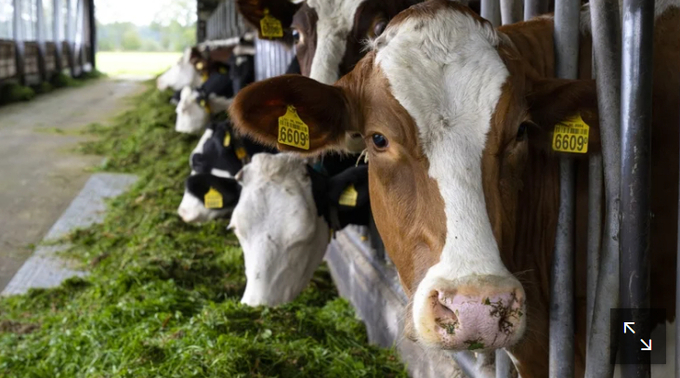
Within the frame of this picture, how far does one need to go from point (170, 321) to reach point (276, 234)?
74cm

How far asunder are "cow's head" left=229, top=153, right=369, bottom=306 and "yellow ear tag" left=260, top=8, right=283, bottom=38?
1.22 m

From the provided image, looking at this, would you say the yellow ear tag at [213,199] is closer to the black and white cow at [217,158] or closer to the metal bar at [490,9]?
the black and white cow at [217,158]

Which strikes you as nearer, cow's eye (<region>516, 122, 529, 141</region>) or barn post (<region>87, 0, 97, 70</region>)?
cow's eye (<region>516, 122, 529, 141</region>)

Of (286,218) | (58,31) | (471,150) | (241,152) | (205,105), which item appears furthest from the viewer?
(58,31)

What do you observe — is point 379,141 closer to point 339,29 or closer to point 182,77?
point 339,29

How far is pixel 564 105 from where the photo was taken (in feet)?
6.81

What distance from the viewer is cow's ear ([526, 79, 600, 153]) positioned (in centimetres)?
205

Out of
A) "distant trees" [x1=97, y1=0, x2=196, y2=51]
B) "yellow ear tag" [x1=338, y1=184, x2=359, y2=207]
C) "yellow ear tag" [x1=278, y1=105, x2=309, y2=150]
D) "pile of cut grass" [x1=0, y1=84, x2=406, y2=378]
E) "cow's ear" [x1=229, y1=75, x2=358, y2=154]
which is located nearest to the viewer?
"cow's ear" [x1=229, y1=75, x2=358, y2=154]

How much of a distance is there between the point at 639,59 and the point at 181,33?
2790 inches

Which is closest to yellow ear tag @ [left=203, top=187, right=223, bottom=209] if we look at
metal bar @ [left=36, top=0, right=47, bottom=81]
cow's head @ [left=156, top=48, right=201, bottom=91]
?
cow's head @ [left=156, top=48, right=201, bottom=91]

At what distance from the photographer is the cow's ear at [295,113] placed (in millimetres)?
2271

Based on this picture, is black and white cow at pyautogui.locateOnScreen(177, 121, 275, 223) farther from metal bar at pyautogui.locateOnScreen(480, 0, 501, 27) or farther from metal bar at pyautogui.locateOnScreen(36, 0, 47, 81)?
metal bar at pyautogui.locateOnScreen(36, 0, 47, 81)

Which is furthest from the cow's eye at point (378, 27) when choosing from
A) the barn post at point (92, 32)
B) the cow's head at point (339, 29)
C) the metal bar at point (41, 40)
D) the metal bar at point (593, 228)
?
the barn post at point (92, 32)

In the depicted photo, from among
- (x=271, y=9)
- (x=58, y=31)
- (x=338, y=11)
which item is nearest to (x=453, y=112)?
(x=338, y=11)
